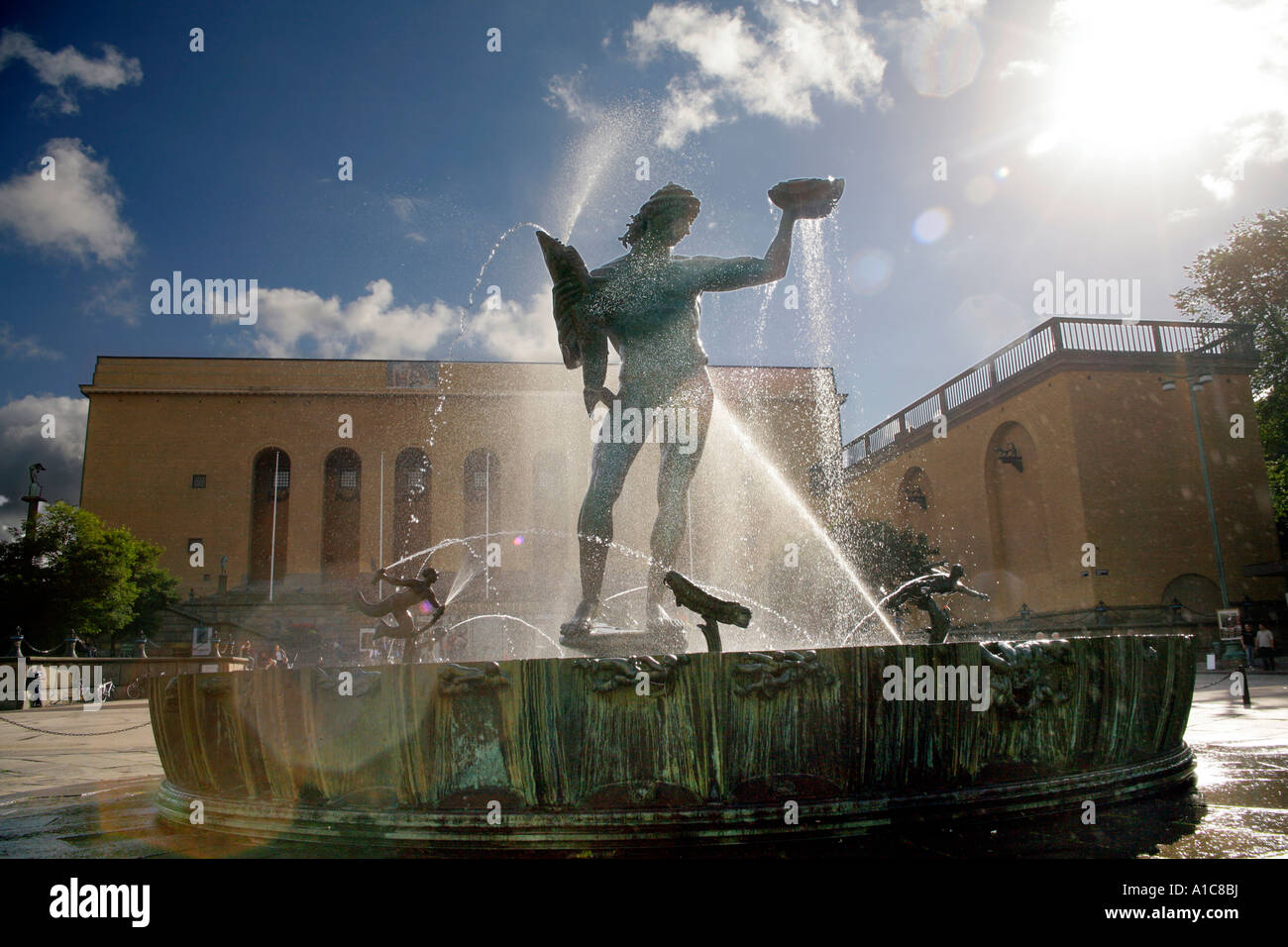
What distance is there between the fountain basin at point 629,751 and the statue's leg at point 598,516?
144 centimetres

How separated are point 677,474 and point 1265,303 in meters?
24.8

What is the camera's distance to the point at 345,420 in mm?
31828

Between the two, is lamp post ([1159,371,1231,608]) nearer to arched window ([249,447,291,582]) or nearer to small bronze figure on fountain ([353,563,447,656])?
small bronze figure on fountain ([353,563,447,656])

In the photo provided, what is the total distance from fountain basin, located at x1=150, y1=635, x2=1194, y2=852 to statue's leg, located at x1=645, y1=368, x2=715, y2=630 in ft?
5.00

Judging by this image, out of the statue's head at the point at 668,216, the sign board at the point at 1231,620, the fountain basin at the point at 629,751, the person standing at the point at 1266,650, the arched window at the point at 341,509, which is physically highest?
the arched window at the point at 341,509

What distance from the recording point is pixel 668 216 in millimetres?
4078

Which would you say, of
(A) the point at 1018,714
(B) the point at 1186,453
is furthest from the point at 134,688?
(B) the point at 1186,453

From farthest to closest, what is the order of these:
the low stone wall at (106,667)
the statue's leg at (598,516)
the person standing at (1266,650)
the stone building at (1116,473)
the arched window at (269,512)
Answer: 1. the arched window at (269,512)
2. the stone building at (1116,473)
3. the person standing at (1266,650)
4. the low stone wall at (106,667)
5. the statue's leg at (598,516)

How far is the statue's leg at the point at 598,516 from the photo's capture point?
3.77 metres

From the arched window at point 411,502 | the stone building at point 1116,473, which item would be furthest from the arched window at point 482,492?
the stone building at point 1116,473

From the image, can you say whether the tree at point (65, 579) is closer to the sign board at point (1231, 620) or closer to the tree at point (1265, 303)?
the sign board at point (1231, 620)

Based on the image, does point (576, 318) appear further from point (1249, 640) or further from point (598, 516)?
point (1249, 640)

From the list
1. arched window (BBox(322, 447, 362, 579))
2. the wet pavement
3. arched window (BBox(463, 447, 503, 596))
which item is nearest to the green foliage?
arched window (BBox(463, 447, 503, 596))
